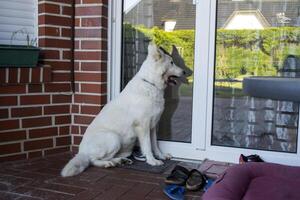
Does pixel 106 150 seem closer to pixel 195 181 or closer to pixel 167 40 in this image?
pixel 195 181

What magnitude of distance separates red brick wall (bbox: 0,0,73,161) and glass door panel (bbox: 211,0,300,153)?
139 centimetres

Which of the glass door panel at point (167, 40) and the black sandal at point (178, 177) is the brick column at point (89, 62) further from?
the black sandal at point (178, 177)

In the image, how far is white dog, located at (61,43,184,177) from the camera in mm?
3113

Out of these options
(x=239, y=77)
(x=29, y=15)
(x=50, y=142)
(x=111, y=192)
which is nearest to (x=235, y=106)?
(x=239, y=77)

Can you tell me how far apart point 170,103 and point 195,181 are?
1.02 m

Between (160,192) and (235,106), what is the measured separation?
112 cm

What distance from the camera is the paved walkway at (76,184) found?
2516 millimetres

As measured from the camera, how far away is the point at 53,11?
3389mm

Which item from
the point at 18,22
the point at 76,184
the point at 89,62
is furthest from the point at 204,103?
the point at 18,22

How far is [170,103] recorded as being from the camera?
3520mm

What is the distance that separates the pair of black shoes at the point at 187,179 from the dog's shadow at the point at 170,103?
0.75m

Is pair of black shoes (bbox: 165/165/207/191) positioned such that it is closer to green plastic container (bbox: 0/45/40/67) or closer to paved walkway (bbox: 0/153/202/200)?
paved walkway (bbox: 0/153/202/200)

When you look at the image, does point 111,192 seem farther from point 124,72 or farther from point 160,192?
point 124,72

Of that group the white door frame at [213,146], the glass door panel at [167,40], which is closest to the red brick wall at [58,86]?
the glass door panel at [167,40]
